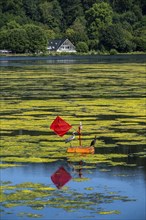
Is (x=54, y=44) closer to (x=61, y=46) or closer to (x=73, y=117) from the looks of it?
(x=61, y=46)

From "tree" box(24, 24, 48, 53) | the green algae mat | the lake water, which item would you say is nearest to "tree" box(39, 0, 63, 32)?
"tree" box(24, 24, 48, 53)

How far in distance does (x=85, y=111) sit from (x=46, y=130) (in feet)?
16.8

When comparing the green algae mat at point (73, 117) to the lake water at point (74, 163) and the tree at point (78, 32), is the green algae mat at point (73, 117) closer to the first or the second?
the lake water at point (74, 163)

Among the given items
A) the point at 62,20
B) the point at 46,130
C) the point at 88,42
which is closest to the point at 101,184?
the point at 46,130

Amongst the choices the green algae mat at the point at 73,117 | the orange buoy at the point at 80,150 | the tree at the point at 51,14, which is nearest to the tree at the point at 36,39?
the tree at the point at 51,14

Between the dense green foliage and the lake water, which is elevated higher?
the dense green foliage

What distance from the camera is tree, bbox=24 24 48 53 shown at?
126188 mm

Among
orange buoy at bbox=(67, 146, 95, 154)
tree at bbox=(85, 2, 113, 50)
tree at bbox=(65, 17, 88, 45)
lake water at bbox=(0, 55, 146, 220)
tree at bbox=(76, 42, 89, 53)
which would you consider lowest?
tree at bbox=(76, 42, 89, 53)

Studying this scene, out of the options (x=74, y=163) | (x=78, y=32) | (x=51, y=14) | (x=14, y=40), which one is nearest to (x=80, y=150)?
(x=74, y=163)

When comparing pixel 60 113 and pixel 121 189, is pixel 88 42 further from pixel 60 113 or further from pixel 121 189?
pixel 121 189

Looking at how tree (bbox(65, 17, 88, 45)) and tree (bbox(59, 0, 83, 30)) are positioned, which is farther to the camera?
tree (bbox(59, 0, 83, 30))

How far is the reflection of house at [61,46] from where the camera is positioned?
133750mm

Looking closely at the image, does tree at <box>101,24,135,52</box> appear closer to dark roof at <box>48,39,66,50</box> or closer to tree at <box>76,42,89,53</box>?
tree at <box>76,42,89,53</box>

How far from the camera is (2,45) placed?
131000mm
